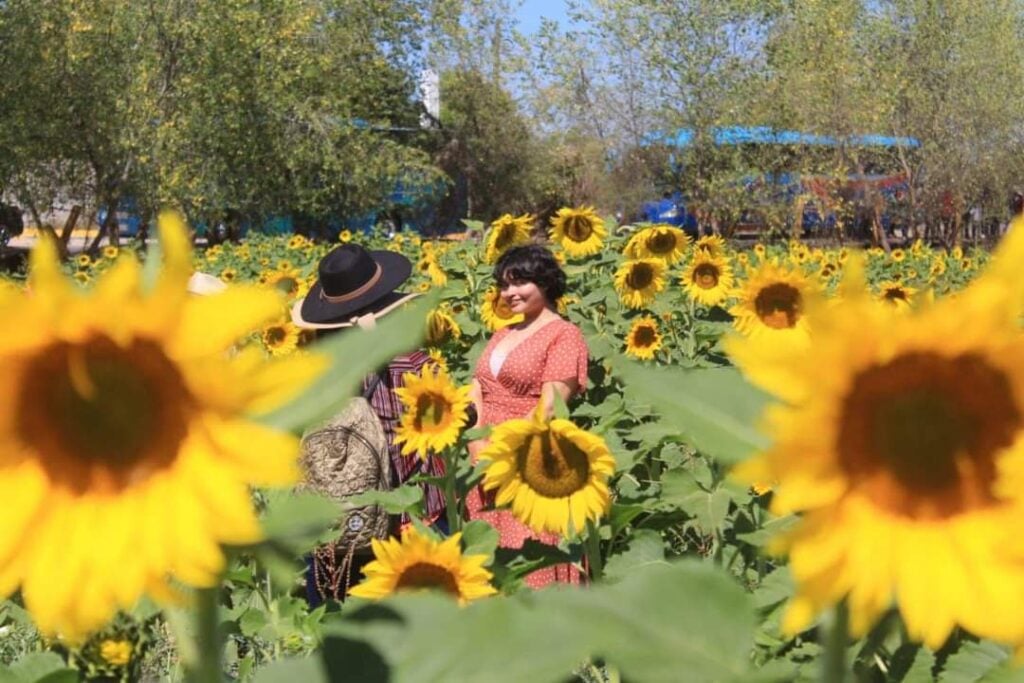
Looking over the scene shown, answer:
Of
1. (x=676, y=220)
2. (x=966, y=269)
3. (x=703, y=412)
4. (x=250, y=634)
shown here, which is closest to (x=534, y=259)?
(x=250, y=634)

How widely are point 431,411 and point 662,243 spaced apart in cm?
246

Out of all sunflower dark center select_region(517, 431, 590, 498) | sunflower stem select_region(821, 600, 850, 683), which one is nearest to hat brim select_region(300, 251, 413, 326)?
sunflower dark center select_region(517, 431, 590, 498)

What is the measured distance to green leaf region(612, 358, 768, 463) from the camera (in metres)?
0.66

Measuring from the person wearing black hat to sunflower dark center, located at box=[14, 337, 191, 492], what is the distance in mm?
2681

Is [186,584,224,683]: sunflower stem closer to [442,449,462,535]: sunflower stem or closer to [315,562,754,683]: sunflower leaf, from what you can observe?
[315,562,754,683]: sunflower leaf

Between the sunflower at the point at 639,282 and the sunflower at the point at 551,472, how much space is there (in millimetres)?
2977

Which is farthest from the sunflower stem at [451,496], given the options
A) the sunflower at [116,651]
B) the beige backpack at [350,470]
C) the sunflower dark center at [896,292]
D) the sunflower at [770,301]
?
the sunflower dark center at [896,292]

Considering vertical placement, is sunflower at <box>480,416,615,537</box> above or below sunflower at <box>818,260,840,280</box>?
above

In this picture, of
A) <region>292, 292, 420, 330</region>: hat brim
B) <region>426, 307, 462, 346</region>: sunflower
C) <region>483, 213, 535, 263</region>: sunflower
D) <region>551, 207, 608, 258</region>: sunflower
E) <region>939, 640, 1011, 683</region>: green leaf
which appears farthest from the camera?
<region>551, 207, 608, 258</region>: sunflower

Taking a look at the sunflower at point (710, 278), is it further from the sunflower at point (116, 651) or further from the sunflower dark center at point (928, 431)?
the sunflower dark center at point (928, 431)

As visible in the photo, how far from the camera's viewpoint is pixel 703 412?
26.2 inches

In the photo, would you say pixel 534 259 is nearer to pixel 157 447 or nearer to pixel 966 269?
pixel 157 447

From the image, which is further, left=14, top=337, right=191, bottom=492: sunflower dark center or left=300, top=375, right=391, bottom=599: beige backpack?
left=300, top=375, right=391, bottom=599: beige backpack

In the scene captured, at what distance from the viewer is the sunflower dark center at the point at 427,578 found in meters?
1.60
